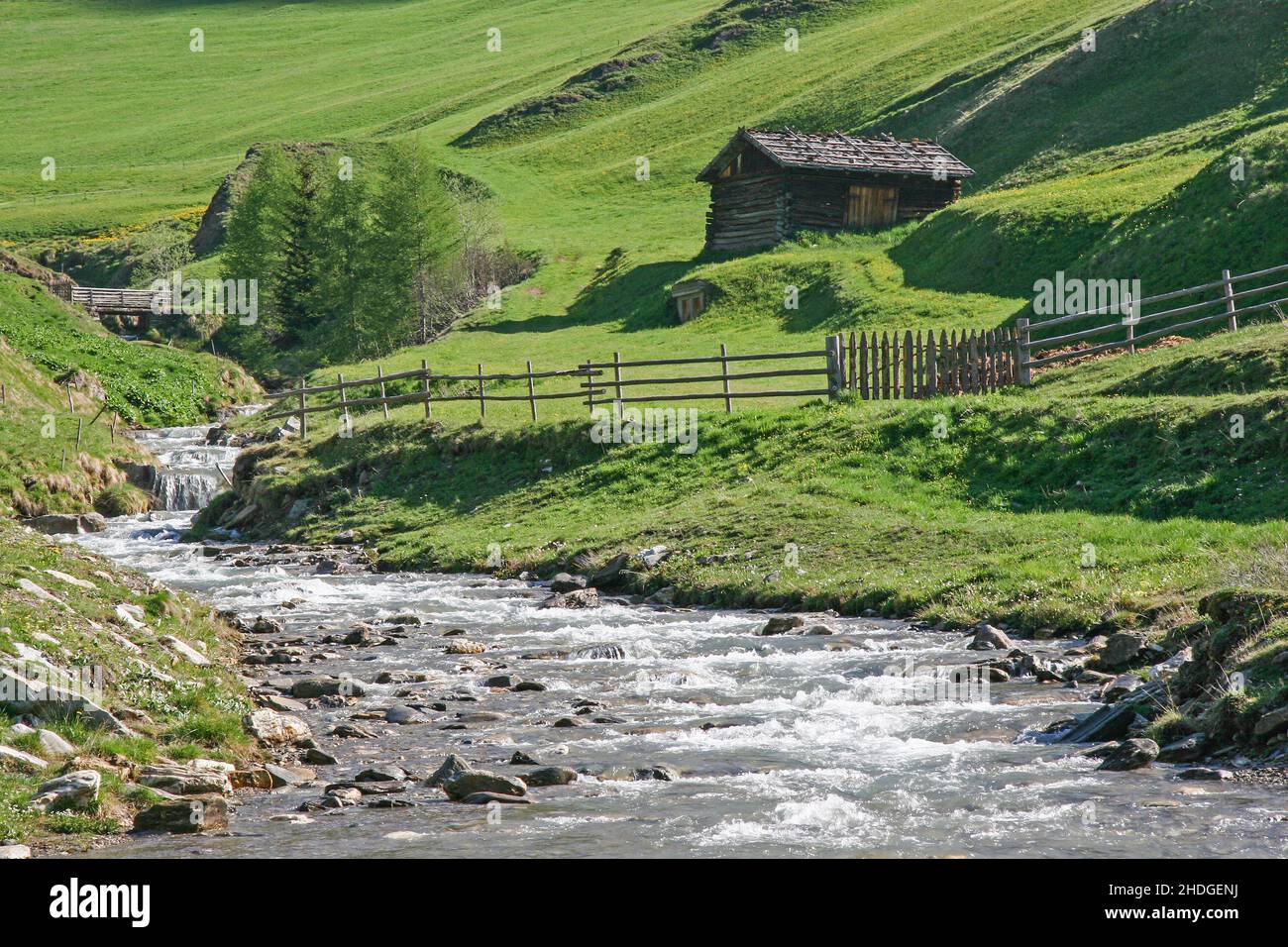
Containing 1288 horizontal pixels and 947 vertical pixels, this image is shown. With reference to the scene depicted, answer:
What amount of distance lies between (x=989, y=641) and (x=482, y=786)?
25.1 ft

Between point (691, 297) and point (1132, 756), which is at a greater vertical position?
point (691, 297)

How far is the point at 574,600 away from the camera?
A: 70.8 ft

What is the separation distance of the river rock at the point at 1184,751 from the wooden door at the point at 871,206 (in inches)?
2080

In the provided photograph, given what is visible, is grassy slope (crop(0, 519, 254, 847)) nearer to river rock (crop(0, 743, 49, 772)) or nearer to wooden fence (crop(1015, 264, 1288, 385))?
river rock (crop(0, 743, 49, 772))

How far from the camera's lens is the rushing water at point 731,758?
9.45m

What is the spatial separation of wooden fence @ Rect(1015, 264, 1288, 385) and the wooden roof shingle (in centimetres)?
2951

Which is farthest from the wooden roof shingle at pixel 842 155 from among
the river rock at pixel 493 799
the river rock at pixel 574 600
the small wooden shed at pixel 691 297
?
the river rock at pixel 493 799

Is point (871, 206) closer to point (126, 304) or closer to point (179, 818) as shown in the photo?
point (126, 304)

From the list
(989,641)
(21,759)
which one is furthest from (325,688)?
(989,641)

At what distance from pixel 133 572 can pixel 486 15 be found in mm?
162761

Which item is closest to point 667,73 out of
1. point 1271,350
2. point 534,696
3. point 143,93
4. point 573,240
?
point 573,240

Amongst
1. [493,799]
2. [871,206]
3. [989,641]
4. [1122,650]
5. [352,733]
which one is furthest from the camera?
[871,206]

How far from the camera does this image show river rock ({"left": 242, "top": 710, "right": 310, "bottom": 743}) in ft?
41.8

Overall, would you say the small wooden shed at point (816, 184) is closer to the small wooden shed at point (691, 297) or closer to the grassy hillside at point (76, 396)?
the small wooden shed at point (691, 297)
